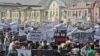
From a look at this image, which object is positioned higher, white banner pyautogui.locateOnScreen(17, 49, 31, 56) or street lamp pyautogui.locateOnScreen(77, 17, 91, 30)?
white banner pyautogui.locateOnScreen(17, 49, 31, 56)

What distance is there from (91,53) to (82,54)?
1.36m

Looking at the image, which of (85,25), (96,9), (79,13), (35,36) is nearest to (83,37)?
(35,36)

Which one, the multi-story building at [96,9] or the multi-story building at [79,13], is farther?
the multi-story building at [79,13]

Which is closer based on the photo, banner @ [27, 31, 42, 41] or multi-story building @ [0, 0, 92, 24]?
banner @ [27, 31, 42, 41]

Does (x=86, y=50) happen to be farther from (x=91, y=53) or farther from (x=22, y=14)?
(x=22, y=14)

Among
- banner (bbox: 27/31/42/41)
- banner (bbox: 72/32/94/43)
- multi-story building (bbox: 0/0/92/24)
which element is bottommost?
multi-story building (bbox: 0/0/92/24)

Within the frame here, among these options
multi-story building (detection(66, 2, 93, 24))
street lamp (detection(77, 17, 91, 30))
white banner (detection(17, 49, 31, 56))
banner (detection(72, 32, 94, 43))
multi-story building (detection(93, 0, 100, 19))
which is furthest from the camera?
multi-story building (detection(66, 2, 93, 24))

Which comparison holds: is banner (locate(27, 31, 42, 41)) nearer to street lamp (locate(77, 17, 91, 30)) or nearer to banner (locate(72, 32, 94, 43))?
banner (locate(72, 32, 94, 43))

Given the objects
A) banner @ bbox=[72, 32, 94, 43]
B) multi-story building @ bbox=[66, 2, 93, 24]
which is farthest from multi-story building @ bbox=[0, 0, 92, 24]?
banner @ bbox=[72, 32, 94, 43]

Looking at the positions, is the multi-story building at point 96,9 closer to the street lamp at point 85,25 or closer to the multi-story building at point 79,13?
the multi-story building at point 79,13

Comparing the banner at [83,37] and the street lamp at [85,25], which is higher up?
the banner at [83,37]

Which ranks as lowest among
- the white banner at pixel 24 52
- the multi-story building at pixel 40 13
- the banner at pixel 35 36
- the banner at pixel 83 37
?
the multi-story building at pixel 40 13

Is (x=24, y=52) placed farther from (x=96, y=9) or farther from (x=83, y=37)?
(x=96, y=9)

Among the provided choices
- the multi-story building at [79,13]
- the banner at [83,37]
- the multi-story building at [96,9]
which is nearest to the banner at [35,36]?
the banner at [83,37]
